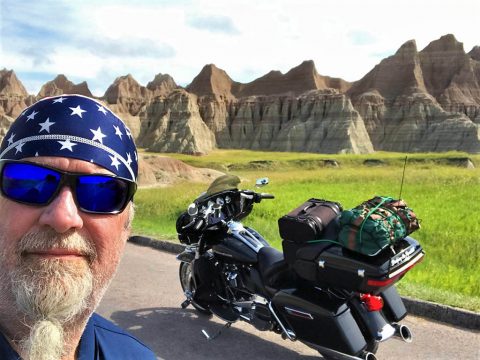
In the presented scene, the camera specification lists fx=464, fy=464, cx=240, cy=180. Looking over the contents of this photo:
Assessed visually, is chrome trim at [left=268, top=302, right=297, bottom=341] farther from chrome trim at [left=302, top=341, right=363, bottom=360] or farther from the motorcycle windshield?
the motorcycle windshield

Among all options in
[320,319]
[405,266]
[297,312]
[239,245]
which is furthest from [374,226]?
[239,245]

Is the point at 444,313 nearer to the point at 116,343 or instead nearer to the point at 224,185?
the point at 224,185

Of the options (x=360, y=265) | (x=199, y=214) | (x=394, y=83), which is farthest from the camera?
(x=394, y=83)

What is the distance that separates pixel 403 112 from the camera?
330 ft

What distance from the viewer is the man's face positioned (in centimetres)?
122

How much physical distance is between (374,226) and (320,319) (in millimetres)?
915

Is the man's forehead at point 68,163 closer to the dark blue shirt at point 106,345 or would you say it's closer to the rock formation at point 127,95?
the dark blue shirt at point 106,345

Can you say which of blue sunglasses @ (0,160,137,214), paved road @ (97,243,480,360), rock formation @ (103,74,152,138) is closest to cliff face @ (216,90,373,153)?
rock formation @ (103,74,152,138)

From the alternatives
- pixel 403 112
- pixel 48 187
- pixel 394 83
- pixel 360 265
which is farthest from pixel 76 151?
pixel 394 83

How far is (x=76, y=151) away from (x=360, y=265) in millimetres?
2545

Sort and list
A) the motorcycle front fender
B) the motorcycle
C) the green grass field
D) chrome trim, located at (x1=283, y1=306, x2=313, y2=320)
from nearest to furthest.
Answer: the motorcycle
chrome trim, located at (x1=283, y1=306, x2=313, y2=320)
the motorcycle front fender
the green grass field

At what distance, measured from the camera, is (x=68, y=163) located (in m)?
1.34

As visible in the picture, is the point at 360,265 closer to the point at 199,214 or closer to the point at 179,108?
the point at 199,214

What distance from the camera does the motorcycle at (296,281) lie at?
3490 mm
